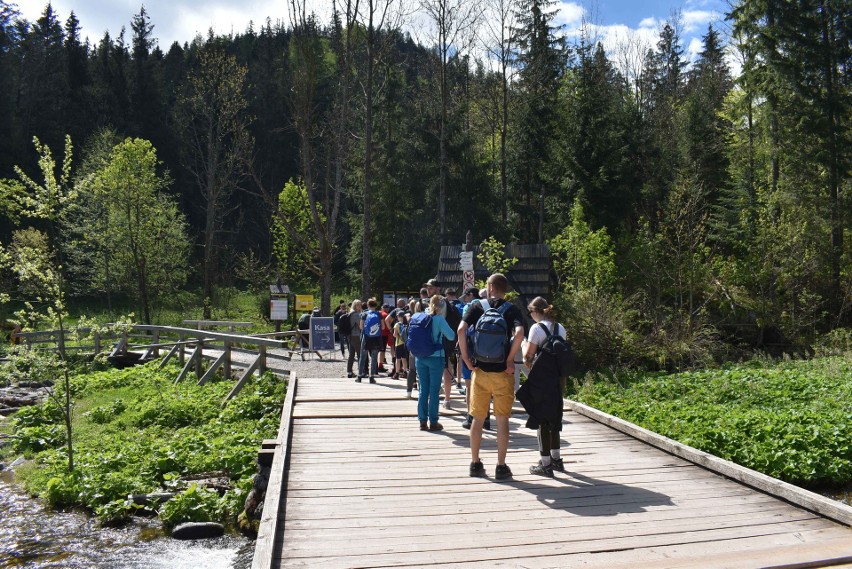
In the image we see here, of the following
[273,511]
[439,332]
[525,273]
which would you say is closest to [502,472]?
[273,511]

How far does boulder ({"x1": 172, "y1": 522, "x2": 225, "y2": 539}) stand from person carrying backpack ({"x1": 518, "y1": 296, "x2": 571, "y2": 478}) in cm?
457

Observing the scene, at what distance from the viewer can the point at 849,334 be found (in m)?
23.9

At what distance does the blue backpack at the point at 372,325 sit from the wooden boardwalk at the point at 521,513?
5.26 metres

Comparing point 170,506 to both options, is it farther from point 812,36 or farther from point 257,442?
point 812,36

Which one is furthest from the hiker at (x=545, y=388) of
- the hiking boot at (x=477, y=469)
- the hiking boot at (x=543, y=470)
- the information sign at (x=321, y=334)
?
the information sign at (x=321, y=334)

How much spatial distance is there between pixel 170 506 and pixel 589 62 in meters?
31.8

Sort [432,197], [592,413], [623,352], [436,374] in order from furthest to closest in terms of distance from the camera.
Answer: [432,197], [623,352], [592,413], [436,374]

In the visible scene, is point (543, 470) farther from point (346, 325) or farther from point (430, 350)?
point (346, 325)

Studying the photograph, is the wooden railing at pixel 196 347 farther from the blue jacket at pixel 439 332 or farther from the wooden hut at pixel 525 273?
the blue jacket at pixel 439 332

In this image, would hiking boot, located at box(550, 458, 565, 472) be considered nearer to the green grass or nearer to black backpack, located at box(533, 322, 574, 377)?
black backpack, located at box(533, 322, 574, 377)

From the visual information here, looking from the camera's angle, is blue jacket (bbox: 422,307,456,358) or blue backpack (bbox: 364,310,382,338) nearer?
blue jacket (bbox: 422,307,456,358)

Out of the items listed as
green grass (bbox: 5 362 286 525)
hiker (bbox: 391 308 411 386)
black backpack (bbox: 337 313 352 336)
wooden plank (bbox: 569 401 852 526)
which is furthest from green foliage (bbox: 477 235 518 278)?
wooden plank (bbox: 569 401 852 526)

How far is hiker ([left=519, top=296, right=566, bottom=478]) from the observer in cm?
704

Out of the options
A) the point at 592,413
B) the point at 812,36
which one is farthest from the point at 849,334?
the point at 592,413
